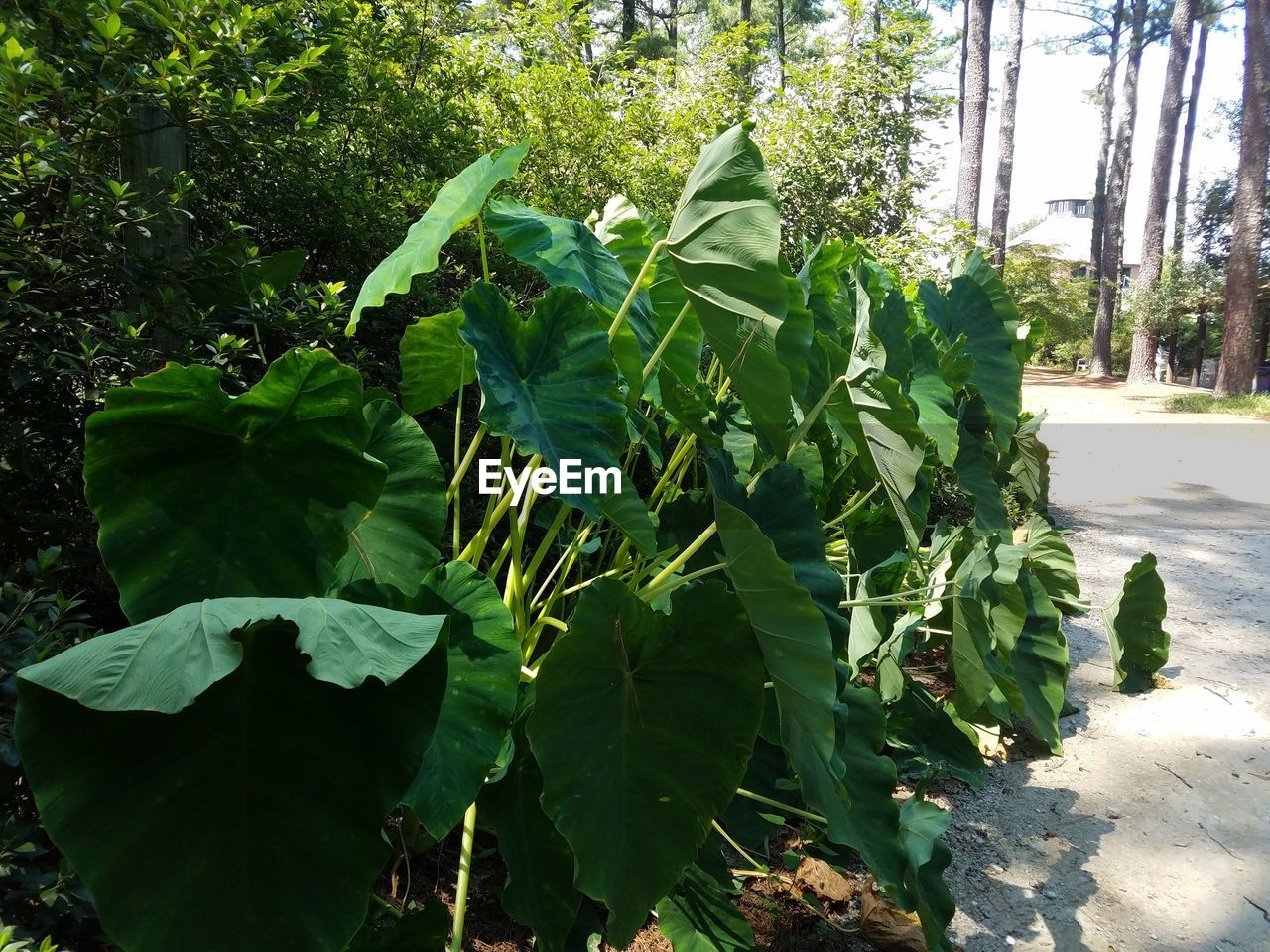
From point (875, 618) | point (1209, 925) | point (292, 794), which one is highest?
point (292, 794)

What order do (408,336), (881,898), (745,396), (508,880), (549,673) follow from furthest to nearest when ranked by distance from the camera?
(881,898) < (408,336) < (745,396) < (508,880) < (549,673)

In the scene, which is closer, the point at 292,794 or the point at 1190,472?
the point at 292,794

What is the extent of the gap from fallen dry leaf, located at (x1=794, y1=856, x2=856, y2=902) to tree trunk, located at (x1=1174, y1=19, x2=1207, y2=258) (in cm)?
2316

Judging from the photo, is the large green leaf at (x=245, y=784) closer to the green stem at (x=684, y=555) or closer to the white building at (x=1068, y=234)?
the green stem at (x=684, y=555)

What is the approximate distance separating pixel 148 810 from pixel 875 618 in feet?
4.49

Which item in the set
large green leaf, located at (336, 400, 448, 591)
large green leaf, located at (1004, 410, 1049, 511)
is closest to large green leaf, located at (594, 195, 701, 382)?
large green leaf, located at (336, 400, 448, 591)

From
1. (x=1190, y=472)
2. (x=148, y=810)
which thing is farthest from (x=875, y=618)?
(x=1190, y=472)

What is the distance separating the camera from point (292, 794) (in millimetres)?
752

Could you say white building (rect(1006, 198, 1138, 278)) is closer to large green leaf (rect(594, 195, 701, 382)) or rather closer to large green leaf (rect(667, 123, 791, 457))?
large green leaf (rect(594, 195, 701, 382))

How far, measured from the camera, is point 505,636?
100 centimetres

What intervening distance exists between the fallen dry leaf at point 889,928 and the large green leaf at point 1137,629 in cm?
153

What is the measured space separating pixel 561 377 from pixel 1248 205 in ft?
53.0

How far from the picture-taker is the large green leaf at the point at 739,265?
1150 mm

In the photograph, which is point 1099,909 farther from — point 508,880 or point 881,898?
point 508,880
